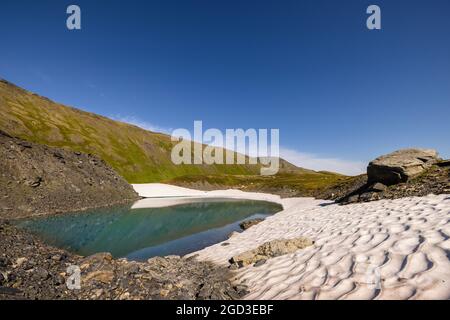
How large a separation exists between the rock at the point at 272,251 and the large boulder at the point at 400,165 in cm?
1815

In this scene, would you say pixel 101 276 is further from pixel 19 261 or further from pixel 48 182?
pixel 48 182

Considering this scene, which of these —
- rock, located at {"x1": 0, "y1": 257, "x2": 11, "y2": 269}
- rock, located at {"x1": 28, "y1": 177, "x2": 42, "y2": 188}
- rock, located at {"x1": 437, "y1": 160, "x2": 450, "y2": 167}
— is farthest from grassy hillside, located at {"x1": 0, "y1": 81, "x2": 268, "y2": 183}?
rock, located at {"x1": 437, "y1": 160, "x2": 450, "y2": 167}

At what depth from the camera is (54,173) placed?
161ft

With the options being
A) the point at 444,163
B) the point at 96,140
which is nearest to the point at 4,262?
the point at 444,163

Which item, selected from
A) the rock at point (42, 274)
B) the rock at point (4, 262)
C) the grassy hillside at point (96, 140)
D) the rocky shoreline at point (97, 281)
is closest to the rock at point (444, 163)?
the rocky shoreline at point (97, 281)

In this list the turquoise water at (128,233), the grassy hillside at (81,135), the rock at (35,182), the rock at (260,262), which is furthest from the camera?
the grassy hillside at (81,135)

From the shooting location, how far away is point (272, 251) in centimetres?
1260

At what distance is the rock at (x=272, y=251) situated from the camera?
12.3 m

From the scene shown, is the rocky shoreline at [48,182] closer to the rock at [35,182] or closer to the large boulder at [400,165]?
the rock at [35,182]

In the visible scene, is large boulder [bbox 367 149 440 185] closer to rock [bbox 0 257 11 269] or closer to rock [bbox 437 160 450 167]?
rock [bbox 437 160 450 167]

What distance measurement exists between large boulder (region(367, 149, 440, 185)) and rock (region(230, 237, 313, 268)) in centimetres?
1815

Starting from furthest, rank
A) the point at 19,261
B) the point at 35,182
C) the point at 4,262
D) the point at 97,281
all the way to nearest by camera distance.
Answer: the point at 35,182 < the point at 19,261 < the point at 4,262 < the point at 97,281

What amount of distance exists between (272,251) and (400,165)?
66.7ft
